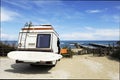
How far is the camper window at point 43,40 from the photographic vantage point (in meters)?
11.7

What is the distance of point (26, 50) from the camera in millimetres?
11750

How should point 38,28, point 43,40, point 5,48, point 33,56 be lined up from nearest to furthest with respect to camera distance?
point 33,56 → point 43,40 → point 38,28 → point 5,48

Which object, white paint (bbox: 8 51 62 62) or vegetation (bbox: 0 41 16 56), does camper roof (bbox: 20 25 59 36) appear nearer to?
white paint (bbox: 8 51 62 62)

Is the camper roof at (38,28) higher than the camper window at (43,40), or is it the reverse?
the camper roof at (38,28)

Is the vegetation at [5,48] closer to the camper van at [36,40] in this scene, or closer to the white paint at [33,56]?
the camper van at [36,40]

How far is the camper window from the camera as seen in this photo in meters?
11.7

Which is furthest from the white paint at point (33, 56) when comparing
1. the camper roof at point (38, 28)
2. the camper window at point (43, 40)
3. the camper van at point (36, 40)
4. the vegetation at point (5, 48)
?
the vegetation at point (5, 48)

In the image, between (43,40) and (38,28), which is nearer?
(43,40)

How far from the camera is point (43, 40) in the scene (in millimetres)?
11805

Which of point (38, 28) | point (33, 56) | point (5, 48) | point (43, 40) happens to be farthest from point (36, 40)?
point (5, 48)

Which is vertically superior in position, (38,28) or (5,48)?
(38,28)

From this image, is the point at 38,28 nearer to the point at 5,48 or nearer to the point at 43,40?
the point at 43,40

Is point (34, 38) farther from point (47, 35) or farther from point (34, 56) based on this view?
point (34, 56)

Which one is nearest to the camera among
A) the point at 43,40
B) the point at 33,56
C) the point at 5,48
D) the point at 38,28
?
the point at 33,56
